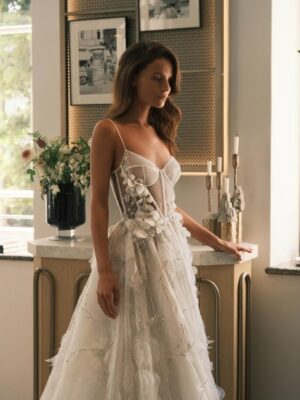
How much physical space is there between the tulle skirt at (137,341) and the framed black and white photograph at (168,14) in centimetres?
113

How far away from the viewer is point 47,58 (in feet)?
11.7

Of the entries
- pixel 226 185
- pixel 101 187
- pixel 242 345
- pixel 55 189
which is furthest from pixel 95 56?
pixel 242 345

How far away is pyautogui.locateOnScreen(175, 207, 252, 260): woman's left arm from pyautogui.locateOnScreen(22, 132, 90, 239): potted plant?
59 cm

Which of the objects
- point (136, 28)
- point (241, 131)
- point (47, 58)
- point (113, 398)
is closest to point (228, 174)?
point (241, 131)

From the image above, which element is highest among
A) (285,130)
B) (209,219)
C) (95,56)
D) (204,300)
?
(95,56)

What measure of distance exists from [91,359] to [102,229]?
384 mm

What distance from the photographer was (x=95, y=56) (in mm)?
3420

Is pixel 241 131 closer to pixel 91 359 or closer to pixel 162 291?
pixel 162 291

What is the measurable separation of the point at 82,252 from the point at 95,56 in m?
0.87

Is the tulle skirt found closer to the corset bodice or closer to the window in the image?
the corset bodice

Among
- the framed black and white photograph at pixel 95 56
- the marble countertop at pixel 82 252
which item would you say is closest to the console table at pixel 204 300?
the marble countertop at pixel 82 252

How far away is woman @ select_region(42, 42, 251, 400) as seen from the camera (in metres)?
2.36

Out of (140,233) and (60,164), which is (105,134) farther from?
(60,164)

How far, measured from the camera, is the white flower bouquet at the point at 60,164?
321 centimetres
